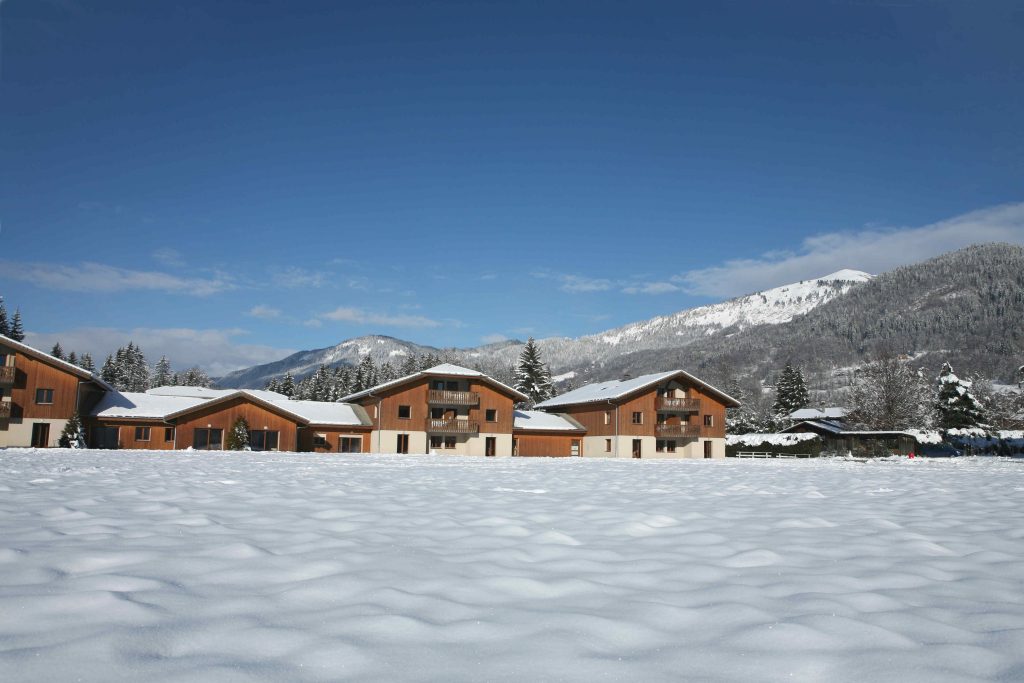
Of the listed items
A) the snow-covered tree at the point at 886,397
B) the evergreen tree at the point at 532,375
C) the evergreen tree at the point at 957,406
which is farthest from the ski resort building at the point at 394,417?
the evergreen tree at the point at 957,406

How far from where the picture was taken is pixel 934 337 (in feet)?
582

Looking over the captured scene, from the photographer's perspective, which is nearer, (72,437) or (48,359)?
(72,437)

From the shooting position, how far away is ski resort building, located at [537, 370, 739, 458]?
52594mm

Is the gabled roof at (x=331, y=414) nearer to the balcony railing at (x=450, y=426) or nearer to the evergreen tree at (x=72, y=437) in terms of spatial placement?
the balcony railing at (x=450, y=426)

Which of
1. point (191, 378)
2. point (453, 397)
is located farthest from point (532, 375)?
point (191, 378)

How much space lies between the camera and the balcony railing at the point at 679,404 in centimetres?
5406

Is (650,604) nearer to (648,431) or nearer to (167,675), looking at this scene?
(167,675)

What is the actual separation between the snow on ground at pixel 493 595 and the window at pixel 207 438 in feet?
115

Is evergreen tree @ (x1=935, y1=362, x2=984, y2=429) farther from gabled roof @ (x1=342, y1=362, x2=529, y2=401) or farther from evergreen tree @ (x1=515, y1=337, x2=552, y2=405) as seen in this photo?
gabled roof @ (x1=342, y1=362, x2=529, y2=401)

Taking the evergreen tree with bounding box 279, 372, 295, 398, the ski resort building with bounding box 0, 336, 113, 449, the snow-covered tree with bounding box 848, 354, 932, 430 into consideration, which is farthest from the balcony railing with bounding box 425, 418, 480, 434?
the evergreen tree with bounding box 279, 372, 295, 398

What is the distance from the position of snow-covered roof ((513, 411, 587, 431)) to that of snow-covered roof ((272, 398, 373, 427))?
11.9m

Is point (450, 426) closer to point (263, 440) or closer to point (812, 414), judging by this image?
point (263, 440)

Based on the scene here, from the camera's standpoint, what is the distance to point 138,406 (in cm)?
4278

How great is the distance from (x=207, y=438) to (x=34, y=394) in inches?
395
